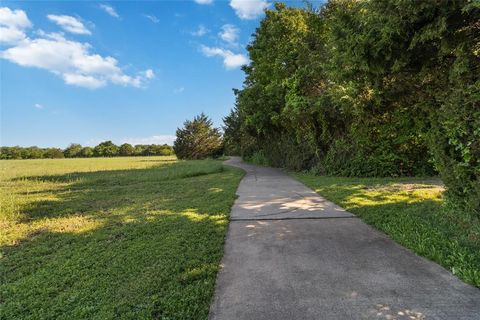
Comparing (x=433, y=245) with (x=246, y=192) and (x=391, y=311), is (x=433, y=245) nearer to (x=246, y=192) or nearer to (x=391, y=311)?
(x=391, y=311)

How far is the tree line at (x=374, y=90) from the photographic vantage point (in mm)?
3285

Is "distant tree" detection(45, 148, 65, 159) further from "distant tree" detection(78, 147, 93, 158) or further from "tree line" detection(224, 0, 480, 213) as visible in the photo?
"tree line" detection(224, 0, 480, 213)

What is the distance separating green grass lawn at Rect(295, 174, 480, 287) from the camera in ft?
10.9

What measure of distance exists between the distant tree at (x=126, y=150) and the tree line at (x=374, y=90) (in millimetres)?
53046

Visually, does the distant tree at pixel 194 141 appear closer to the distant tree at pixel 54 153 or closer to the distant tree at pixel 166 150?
the distant tree at pixel 166 150

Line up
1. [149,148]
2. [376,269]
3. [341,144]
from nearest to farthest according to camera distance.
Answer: [376,269]
[341,144]
[149,148]

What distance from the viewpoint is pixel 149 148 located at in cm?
6894

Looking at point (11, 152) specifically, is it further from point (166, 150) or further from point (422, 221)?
point (422, 221)

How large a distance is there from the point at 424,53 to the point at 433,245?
2645 millimetres

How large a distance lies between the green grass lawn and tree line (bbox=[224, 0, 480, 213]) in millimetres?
532

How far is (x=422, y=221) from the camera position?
185 inches

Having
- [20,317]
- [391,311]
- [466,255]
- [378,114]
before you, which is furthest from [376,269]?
[378,114]

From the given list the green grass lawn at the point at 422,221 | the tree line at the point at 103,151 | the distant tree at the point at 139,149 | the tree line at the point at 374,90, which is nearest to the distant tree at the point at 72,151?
the tree line at the point at 103,151

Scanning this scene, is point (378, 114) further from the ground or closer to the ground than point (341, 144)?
further from the ground
